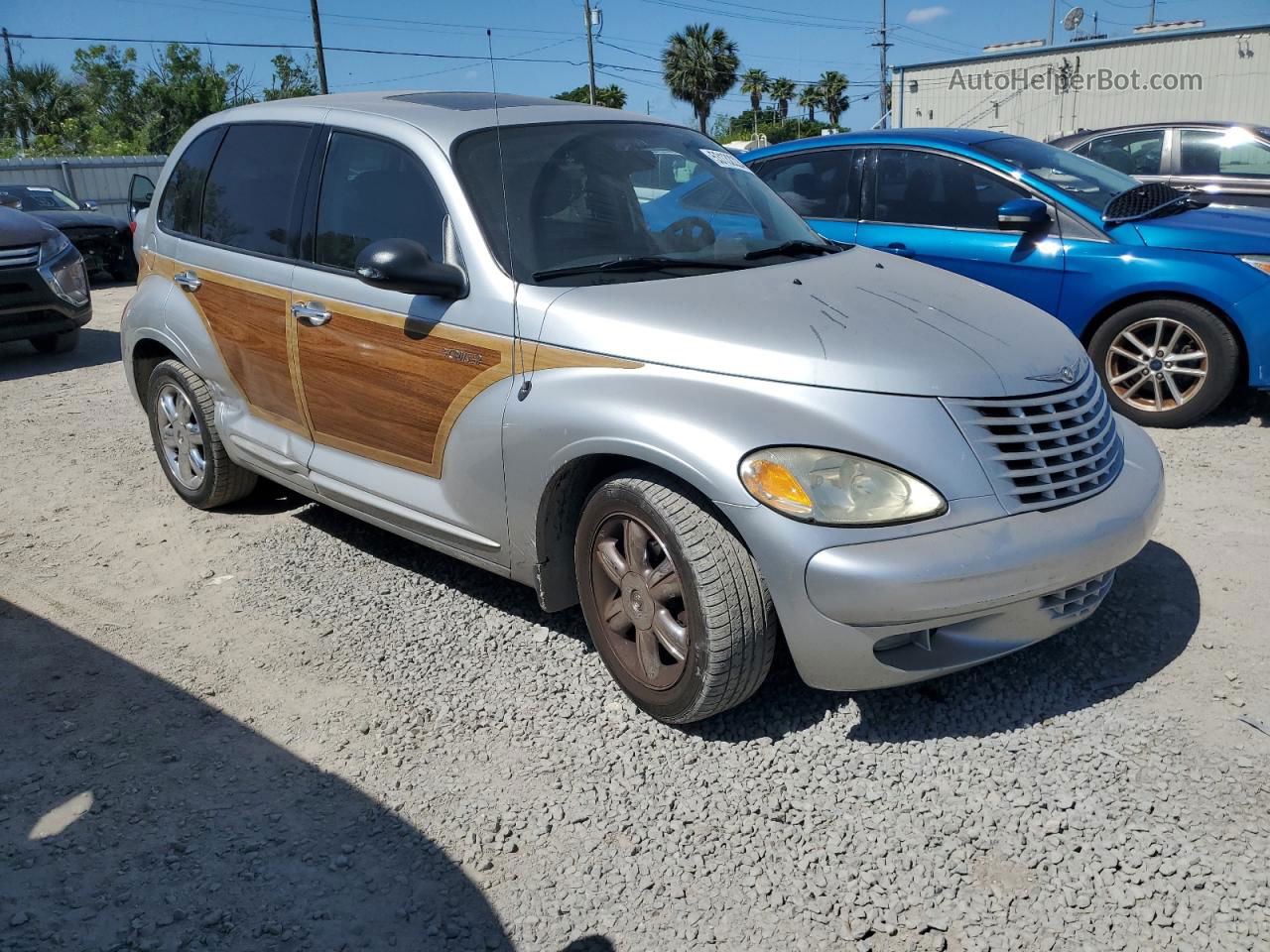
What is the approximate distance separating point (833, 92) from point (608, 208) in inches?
2938

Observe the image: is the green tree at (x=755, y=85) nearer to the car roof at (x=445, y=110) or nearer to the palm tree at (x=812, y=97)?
the palm tree at (x=812, y=97)

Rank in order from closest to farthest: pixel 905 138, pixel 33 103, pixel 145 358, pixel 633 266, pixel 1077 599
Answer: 1. pixel 1077 599
2. pixel 633 266
3. pixel 145 358
4. pixel 905 138
5. pixel 33 103

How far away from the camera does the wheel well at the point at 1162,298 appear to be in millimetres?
5695

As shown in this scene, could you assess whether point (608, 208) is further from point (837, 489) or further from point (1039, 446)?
point (1039, 446)

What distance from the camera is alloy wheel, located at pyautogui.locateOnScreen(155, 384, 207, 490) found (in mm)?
4996

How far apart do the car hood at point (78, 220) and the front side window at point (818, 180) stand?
11203mm

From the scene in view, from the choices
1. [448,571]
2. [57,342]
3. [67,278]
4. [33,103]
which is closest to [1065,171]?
[448,571]

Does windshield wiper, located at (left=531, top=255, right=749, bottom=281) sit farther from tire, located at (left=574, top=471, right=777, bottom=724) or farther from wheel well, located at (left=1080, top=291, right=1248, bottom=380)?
wheel well, located at (left=1080, top=291, right=1248, bottom=380)

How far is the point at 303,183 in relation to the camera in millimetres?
4145

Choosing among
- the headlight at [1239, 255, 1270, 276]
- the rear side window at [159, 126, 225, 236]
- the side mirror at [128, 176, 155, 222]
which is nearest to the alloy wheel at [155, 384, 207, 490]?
the rear side window at [159, 126, 225, 236]

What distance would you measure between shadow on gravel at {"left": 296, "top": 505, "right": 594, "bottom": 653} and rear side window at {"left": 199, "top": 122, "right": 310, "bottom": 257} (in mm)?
1319

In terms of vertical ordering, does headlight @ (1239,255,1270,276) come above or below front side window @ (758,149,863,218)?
below

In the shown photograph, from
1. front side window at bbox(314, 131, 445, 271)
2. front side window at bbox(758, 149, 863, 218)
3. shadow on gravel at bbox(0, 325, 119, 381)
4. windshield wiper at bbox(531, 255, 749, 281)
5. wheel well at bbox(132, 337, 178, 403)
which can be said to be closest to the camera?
windshield wiper at bbox(531, 255, 749, 281)

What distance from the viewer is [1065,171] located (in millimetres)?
6449
